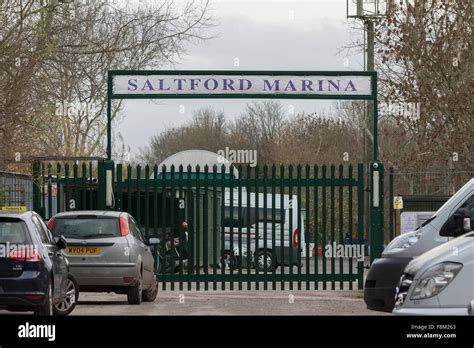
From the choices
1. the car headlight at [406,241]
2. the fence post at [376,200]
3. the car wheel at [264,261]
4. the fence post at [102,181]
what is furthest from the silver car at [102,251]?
the car headlight at [406,241]

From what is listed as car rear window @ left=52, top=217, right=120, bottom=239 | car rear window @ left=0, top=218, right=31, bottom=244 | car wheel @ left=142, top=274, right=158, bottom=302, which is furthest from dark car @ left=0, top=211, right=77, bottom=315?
car wheel @ left=142, top=274, right=158, bottom=302

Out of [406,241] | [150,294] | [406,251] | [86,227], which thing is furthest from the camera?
[150,294]

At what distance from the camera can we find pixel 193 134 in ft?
278

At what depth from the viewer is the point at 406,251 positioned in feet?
50.4

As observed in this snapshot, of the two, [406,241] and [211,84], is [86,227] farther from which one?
[406,241]

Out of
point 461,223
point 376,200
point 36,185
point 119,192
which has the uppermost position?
point 36,185

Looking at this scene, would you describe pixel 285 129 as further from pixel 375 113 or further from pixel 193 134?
pixel 375 113

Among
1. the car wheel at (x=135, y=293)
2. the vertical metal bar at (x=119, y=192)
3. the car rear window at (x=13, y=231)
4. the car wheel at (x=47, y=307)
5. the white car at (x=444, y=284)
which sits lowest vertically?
the car wheel at (x=135, y=293)

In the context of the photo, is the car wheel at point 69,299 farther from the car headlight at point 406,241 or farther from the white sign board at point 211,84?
the white sign board at point 211,84

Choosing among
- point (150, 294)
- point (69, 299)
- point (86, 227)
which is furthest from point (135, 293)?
point (69, 299)

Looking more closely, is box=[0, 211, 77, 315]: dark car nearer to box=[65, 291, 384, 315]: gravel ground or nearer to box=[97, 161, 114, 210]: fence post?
box=[65, 291, 384, 315]: gravel ground

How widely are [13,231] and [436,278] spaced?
739 cm

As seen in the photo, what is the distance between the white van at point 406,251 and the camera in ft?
48.8
